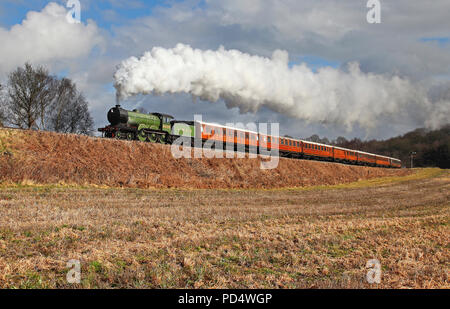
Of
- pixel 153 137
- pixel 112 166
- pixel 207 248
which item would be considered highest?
pixel 153 137

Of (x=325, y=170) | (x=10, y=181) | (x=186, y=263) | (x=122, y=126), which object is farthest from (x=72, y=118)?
(x=186, y=263)

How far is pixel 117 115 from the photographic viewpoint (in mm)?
28250

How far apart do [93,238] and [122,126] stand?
20195mm

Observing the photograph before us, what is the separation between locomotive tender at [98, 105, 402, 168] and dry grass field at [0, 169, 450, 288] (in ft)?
46.5

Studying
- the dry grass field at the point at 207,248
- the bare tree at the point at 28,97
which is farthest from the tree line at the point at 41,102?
the dry grass field at the point at 207,248

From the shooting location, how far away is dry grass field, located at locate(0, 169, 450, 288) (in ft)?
22.6

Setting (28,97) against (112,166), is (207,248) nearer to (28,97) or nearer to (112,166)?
(112,166)

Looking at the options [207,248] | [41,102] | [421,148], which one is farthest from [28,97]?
[421,148]

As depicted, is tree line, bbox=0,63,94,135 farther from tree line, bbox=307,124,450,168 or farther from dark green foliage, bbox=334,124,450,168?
dark green foliage, bbox=334,124,450,168

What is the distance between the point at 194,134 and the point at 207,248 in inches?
1041

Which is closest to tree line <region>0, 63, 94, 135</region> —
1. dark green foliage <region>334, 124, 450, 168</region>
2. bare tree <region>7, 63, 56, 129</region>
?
bare tree <region>7, 63, 56, 129</region>

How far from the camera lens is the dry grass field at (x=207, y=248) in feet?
22.6

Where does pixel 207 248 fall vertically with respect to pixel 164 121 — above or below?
below

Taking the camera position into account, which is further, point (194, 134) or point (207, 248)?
point (194, 134)
